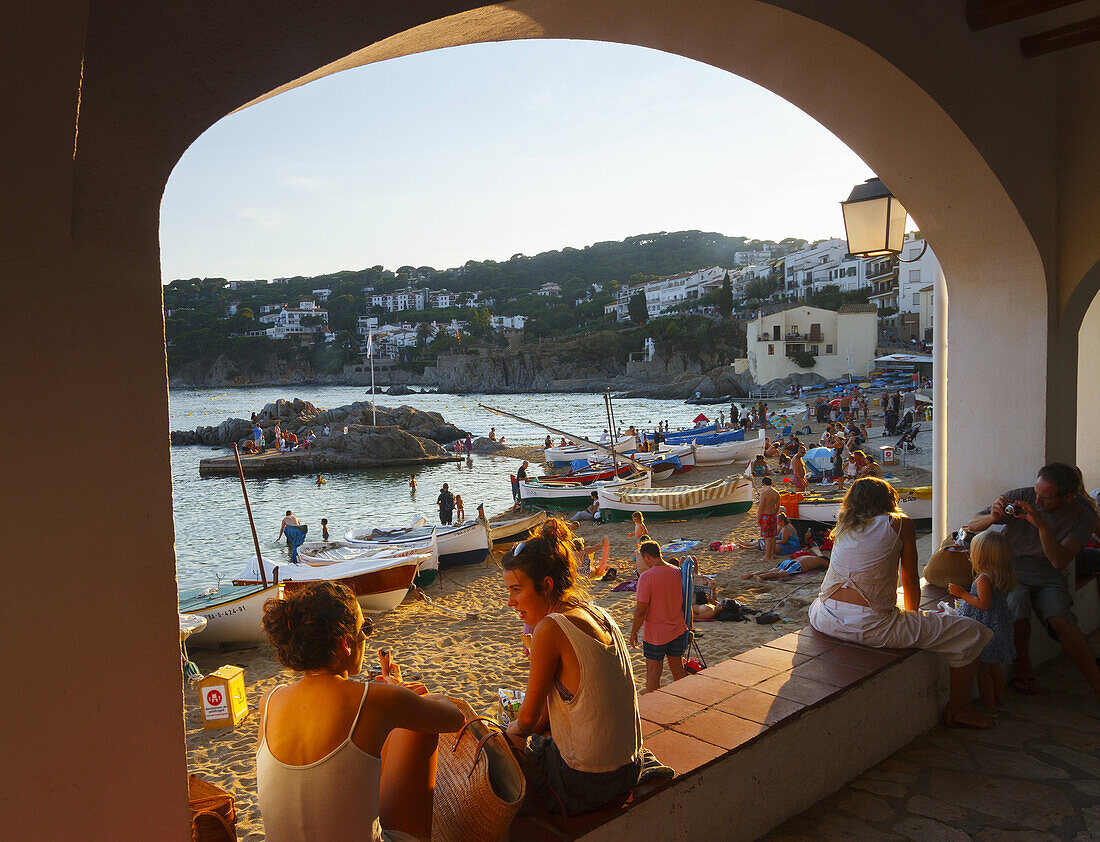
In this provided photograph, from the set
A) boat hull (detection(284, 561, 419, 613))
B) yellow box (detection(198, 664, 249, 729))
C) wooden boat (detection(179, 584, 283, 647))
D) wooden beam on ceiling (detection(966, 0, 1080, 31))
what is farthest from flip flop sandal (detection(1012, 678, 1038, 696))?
boat hull (detection(284, 561, 419, 613))

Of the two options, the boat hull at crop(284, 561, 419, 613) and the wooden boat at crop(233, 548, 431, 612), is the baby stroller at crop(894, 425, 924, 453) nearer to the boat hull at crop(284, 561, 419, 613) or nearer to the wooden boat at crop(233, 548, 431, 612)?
the wooden boat at crop(233, 548, 431, 612)

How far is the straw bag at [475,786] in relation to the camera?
186cm

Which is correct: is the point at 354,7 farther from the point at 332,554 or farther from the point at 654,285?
the point at 654,285

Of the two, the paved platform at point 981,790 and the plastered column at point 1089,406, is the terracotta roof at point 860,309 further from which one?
the paved platform at point 981,790

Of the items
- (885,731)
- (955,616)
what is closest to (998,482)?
(955,616)

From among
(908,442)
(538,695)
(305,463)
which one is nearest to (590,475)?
(908,442)

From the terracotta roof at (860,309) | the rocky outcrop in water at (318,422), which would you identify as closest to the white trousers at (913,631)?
the rocky outcrop in water at (318,422)

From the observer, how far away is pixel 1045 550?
3.66m

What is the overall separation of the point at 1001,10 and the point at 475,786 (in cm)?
372

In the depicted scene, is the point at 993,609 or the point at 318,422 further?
the point at 318,422

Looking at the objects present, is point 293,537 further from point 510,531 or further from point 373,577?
point 373,577

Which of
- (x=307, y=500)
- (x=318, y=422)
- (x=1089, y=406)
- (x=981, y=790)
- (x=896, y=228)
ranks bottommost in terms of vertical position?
(x=307, y=500)

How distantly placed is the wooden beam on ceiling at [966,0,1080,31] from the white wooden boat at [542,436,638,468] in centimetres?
2492

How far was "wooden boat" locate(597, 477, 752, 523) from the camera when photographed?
16797 millimetres
